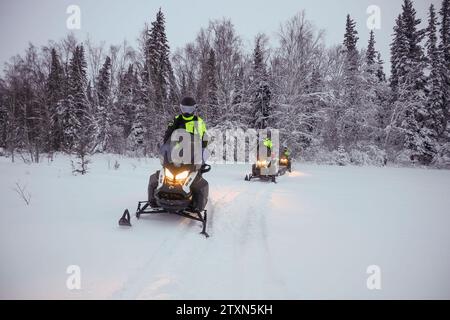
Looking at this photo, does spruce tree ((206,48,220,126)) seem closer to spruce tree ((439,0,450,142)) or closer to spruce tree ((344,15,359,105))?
spruce tree ((344,15,359,105))

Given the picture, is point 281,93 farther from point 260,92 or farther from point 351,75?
point 351,75

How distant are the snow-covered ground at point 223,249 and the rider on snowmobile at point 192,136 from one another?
0.44 metres

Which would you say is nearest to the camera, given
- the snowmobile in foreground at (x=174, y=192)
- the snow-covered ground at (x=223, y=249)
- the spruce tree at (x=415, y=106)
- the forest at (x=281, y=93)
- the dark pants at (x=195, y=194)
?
the snow-covered ground at (x=223, y=249)

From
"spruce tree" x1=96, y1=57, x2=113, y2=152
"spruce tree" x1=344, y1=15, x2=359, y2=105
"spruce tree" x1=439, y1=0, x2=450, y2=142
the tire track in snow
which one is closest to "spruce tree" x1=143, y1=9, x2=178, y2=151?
"spruce tree" x1=96, y1=57, x2=113, y2=152

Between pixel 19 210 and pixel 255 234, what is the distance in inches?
166

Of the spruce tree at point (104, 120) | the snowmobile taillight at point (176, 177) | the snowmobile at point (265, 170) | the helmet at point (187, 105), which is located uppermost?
the spruce tree at point (104, 120)

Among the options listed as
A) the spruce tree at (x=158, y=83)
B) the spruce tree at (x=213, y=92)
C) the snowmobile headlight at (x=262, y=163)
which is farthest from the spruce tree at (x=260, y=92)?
the snowmobile headlight at (x=262, y=163)

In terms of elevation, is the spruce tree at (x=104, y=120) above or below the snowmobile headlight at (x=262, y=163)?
above

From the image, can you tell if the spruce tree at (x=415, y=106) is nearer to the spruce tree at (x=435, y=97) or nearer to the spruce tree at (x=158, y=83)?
the spruce tree at (x=435, y=97)

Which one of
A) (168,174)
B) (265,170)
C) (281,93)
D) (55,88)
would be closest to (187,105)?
(168,174)

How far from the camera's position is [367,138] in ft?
81.5

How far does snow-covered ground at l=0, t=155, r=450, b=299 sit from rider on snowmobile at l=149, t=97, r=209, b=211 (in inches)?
17.2

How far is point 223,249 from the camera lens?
3.83 m

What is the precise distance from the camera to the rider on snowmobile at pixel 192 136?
193 inches
